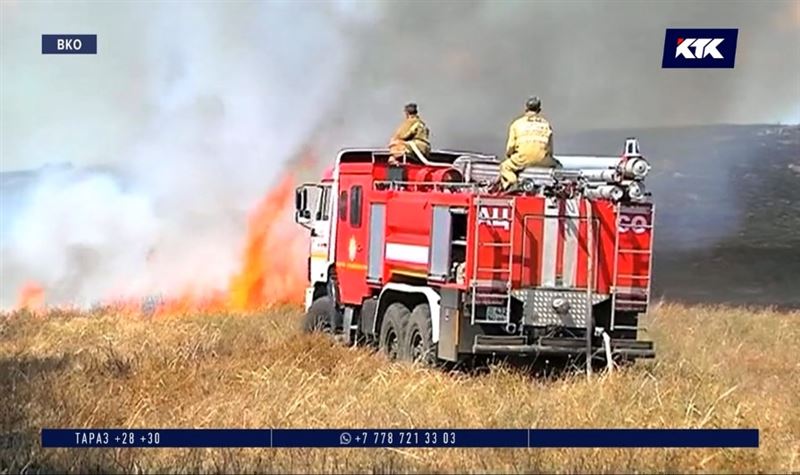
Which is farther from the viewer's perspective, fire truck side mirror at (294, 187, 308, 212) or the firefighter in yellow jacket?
fire truck side mirror at (294, 187, 308, 212)

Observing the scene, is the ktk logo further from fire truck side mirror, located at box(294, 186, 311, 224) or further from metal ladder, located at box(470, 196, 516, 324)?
fire truck side mirror, located at box(294, 186, 311, 224)

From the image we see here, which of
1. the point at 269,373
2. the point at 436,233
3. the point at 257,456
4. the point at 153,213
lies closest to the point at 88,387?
the point at 269,373

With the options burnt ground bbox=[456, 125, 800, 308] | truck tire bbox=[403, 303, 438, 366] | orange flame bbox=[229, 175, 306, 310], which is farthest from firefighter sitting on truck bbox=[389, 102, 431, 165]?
orange flame bbox=[229, 175, 306, 310]

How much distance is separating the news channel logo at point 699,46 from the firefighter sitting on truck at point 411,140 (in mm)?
5759

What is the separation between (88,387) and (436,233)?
3743 millimetres

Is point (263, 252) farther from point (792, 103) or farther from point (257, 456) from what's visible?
point (257, 456)

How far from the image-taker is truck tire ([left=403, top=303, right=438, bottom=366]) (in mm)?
12461

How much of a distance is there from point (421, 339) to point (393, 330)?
766 mm

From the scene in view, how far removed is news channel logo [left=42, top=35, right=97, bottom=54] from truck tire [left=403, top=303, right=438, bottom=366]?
4.54 metres

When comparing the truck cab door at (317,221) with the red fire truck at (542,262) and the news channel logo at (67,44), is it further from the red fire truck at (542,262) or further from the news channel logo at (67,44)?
the news channel logo at (67,44)

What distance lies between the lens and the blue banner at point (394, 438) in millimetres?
8242

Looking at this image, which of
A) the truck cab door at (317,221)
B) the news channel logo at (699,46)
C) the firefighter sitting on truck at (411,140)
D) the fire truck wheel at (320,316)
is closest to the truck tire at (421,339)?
the firefighter sitting on truck at (411,140)

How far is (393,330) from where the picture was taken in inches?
531

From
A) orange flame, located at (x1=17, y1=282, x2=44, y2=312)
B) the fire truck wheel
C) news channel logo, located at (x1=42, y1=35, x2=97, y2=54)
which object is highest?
news channel logo, located at (x1=42, y1=35, x2=97, y2=54)
